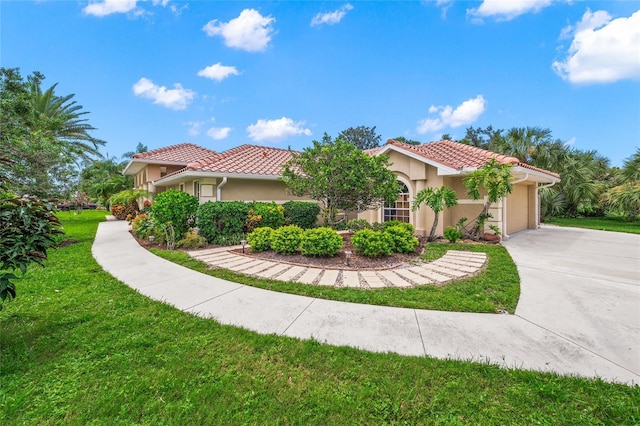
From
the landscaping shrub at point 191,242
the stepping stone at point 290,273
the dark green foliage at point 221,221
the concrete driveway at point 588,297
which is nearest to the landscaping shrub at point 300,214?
the dark green foliage at point 221,221

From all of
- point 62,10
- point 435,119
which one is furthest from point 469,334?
point 435,119

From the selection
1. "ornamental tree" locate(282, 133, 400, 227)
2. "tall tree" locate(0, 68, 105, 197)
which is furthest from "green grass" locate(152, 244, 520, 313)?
"tall tree" locate(0, 68, 105, 197)

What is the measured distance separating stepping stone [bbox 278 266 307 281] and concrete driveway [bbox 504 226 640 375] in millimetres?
4158

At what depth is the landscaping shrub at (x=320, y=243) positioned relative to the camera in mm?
7328

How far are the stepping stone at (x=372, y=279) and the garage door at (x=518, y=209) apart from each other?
10.6 metres

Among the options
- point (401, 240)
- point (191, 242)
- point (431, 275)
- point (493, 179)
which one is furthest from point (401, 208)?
point (191, 242)

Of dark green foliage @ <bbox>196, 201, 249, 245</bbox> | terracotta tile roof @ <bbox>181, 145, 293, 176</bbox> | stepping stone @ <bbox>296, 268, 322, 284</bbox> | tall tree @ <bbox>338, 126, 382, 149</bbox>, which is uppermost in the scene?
tall tree @ <bbox>338, 126, 382, 149</bbox>

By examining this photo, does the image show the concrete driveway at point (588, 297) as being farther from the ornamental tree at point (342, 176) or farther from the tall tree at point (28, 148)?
the tall tree at point (28, 148)

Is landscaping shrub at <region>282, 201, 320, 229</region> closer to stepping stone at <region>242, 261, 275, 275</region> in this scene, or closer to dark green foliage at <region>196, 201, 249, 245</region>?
dark green foliage at <region>196, 201, 249, 245</region>

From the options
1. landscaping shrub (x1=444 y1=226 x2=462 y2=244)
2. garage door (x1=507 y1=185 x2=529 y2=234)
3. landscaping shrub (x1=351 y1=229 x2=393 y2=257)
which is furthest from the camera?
garage door (x1=507 y1=185 x2=529 y2=234)

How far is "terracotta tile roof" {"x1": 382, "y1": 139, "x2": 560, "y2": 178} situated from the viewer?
10227 millimetres

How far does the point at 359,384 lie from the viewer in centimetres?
249

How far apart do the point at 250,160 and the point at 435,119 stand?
16.1 metres

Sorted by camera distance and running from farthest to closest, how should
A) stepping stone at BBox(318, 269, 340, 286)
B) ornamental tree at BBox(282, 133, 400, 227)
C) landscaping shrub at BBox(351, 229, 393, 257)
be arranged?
ornamental tree at BBox(282, 133, 400, 227) < landscaping shrub at BBox(351, 229, 393, 257) < stepping stone at BBox(318, 269, 340, 286)
